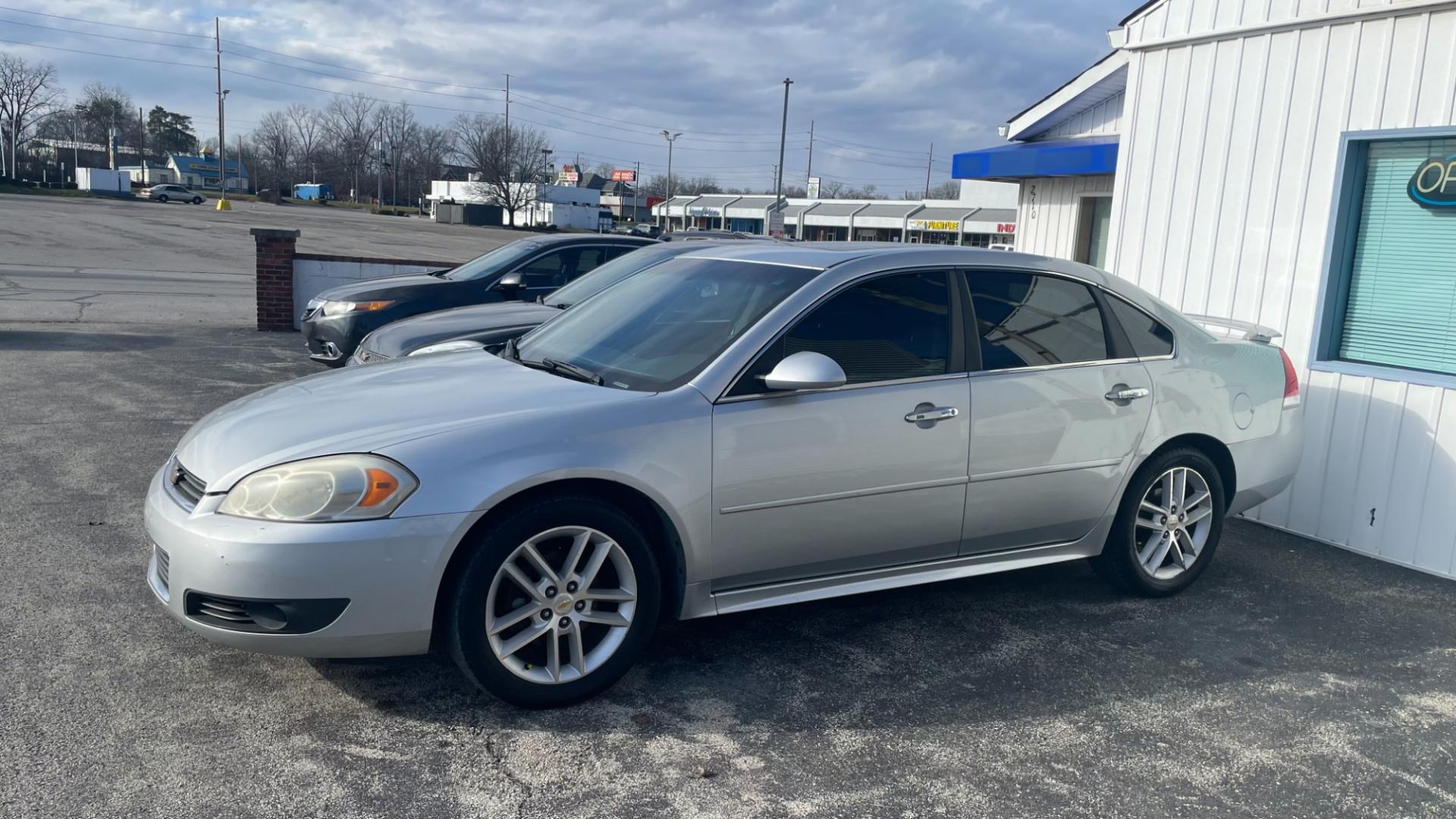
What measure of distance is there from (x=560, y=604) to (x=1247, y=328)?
13.3 ft

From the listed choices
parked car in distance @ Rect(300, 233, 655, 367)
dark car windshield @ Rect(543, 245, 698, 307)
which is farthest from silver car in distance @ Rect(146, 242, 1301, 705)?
parked car in distance @ Rect(300, 233, 655, 367)

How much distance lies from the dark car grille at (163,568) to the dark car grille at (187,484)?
0.65 feet

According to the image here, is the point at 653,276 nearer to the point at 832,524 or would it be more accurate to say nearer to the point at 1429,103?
the point at 832,524

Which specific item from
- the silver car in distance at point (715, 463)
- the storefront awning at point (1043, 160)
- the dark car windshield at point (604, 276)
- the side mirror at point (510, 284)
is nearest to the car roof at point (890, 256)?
the silver car in distance at point (715, 463)

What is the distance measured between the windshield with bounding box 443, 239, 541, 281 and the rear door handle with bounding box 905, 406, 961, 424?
268 inches

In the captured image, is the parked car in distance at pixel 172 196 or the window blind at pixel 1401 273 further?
the parked car in distance at pixel 172 196

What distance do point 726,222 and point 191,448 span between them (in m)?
62.3

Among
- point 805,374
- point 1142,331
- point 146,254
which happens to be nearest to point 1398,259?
point 1142,331

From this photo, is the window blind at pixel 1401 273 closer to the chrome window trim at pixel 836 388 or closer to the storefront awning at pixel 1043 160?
the chrome window trim at pixel 836 388

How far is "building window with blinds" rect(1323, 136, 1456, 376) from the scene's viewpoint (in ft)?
19.1

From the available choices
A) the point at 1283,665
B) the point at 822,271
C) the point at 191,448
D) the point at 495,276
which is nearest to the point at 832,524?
the point at 822,271

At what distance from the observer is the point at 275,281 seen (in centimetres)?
1380

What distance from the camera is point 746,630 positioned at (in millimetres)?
4488

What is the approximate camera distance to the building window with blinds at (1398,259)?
19.1ft
